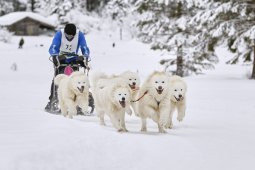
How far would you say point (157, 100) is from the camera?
7.80 m

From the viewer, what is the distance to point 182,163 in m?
5.82

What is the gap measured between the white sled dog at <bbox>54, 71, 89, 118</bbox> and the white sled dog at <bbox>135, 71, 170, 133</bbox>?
1413mm

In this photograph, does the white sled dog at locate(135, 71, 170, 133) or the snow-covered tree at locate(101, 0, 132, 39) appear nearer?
the white sled dog at locate(135, 71, 170, 133)

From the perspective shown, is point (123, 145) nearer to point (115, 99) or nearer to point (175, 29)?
Answer: point (115, 99)

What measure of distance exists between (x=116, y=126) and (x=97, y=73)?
1.67m

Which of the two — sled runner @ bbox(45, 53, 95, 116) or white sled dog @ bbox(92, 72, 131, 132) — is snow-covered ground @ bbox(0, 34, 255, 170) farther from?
sled runner @ bbox(45, 53, 95, 116)

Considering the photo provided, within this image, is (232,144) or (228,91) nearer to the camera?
(232,144)

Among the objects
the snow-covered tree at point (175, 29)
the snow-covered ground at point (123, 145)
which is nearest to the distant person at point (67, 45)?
the snow-covered ground at point (123, 145)

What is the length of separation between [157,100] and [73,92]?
194 cm

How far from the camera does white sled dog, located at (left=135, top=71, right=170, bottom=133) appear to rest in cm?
773

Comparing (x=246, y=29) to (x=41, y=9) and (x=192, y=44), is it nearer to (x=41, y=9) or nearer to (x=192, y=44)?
(x=192, y=44)

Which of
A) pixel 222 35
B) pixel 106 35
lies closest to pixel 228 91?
pixel 222 35

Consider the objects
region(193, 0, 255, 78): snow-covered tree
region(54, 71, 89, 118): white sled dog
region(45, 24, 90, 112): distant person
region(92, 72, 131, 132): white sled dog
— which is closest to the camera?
region(92, 72, 131, 132): white sled dog

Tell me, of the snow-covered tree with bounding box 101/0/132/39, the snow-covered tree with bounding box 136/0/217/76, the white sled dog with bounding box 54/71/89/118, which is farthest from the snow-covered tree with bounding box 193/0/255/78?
the snow-covered tree with bounding box 101/0/132/39
